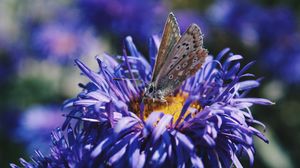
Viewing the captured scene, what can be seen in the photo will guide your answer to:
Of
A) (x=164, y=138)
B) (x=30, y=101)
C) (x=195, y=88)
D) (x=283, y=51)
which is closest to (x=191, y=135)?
(x=164, y=138)

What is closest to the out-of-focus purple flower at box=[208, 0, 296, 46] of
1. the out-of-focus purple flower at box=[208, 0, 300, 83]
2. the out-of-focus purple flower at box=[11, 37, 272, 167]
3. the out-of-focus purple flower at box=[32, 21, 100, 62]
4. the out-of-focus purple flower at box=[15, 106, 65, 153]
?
the out-of-focus purple flower at box=[208, 0, 300, 83]

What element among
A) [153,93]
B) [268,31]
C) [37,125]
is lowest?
[37,125]

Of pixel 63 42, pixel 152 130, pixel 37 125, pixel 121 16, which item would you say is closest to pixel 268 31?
pixel 121 16

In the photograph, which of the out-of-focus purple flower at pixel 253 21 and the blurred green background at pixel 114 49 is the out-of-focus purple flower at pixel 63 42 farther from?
the out-of-focus purple flower at pixel 253 21

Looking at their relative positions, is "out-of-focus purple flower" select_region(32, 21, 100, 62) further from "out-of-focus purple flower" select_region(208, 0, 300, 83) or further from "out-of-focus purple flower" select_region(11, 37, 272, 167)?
"out-of-focus purple flower" select_region(11, 37, 272, 167)

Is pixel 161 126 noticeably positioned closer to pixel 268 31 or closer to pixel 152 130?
pixel 152 130

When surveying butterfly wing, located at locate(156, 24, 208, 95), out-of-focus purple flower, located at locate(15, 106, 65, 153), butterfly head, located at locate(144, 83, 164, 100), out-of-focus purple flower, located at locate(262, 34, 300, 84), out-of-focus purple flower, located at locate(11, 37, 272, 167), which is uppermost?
butterfly wing, located at locate(156, 24, 208, 95)

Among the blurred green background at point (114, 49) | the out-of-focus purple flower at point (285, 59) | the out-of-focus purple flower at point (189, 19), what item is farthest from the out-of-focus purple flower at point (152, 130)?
the out-of-focus purple flower at point (189, 19)
